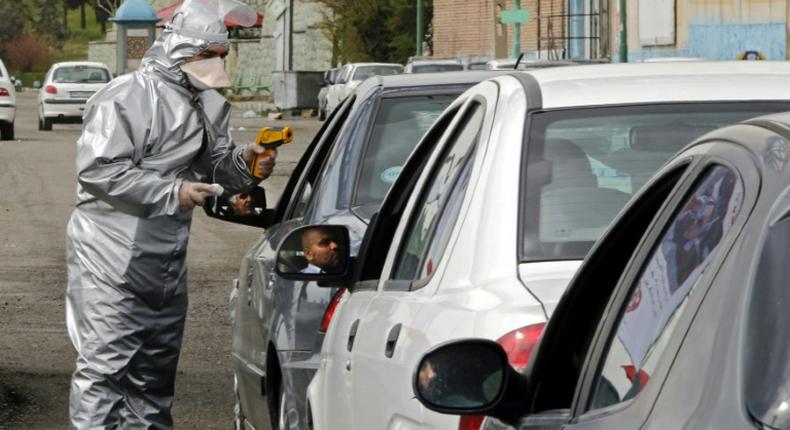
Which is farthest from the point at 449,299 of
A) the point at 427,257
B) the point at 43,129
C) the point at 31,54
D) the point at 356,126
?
the point at 31,54

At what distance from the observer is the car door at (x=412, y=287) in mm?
4074

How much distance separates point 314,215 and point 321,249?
1.57 meters

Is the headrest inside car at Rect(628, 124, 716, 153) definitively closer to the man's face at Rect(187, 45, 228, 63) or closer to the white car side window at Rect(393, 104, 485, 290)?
the white car side window at Rect(393, 104, 485, 290)

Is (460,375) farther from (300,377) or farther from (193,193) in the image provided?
(193,193)

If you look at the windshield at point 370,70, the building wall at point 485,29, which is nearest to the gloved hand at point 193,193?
the building wall at point 485,29

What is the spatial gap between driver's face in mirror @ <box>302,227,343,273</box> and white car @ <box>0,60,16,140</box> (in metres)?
34.3

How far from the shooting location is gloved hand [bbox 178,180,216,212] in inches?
269

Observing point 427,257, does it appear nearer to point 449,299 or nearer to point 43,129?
point 449,299

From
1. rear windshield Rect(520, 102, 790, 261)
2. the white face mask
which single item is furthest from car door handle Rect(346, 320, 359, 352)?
the white face mask

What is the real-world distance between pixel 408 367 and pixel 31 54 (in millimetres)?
125617

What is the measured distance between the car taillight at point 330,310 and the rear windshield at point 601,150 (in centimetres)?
173

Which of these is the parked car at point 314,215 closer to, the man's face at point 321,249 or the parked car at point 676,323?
the man's face at point 321,249

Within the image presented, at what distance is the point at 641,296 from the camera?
9.40 ft

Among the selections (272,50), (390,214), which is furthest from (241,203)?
(272,50)
